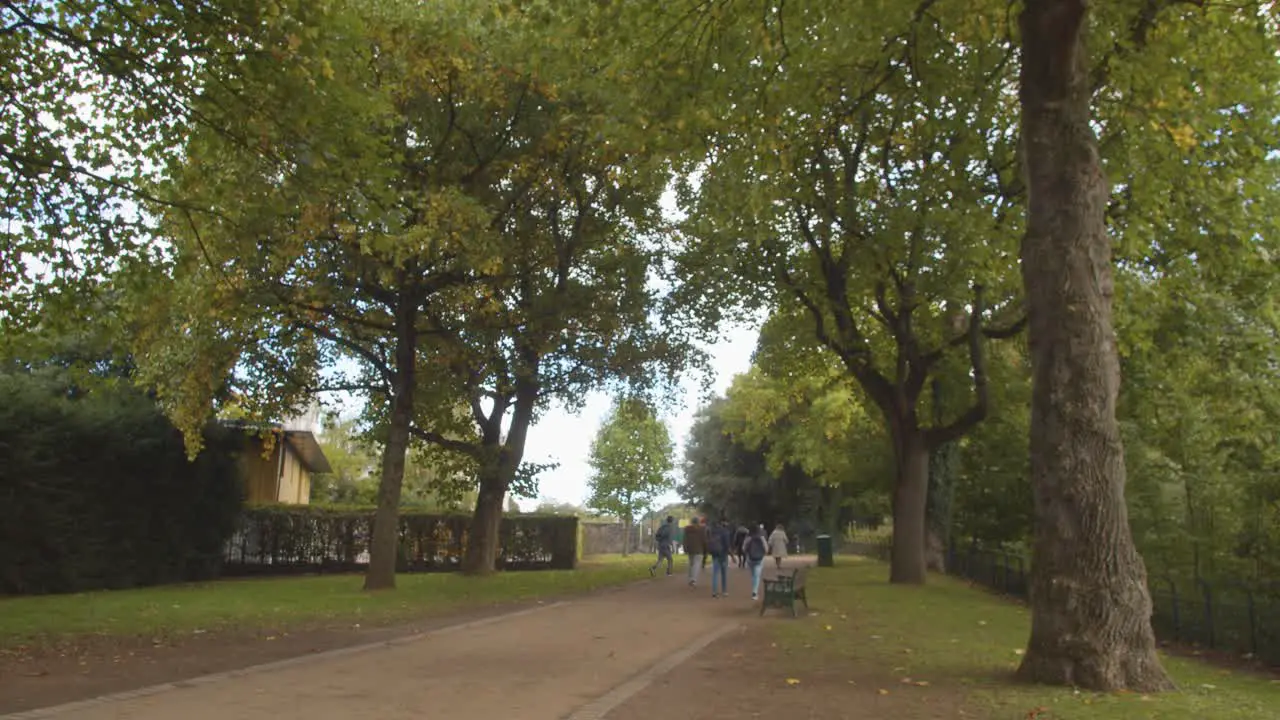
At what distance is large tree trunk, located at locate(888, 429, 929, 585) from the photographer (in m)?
22.6

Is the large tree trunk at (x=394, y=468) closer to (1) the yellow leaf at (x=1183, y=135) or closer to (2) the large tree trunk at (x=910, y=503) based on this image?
(2) the large tree trunk at (x=910, y=503)

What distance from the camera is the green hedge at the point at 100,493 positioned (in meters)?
18.8

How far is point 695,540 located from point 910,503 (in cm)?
514

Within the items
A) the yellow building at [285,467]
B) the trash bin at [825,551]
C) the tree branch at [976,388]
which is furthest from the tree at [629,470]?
the tree branch at [976,388]

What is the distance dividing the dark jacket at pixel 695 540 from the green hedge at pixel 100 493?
39.4ft

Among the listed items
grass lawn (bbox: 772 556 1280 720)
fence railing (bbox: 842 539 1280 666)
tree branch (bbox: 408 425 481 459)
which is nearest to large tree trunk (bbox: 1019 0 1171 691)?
grass lawn (bbox: 772 556 1280 720)

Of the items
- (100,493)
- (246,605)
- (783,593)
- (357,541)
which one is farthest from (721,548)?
(357,541)

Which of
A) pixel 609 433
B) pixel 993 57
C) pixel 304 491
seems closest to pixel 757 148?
pixel 993 57

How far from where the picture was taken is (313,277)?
734 inches

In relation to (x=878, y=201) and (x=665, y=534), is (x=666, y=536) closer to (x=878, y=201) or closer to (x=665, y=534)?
(x=665, y=534)

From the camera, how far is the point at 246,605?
55.2ft

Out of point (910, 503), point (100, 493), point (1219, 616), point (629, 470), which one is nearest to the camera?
point (1219, 616)

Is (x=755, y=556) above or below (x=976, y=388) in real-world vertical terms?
below

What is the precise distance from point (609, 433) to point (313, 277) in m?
49.8
